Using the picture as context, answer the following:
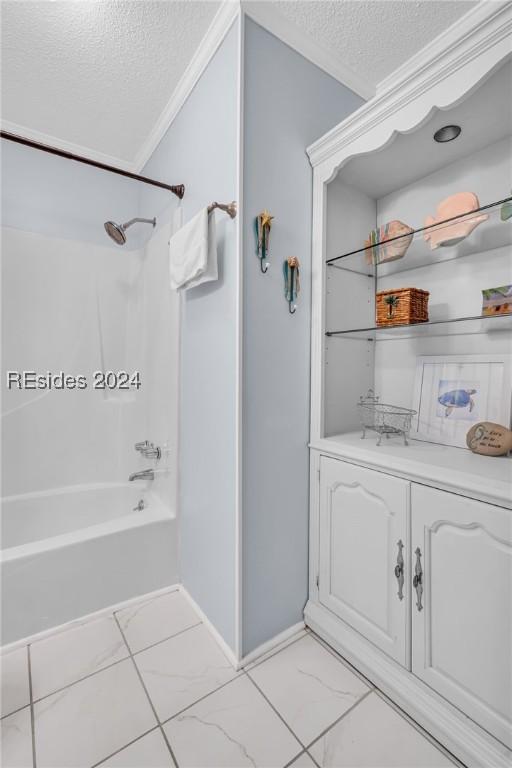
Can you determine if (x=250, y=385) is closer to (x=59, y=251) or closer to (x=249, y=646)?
(x=249, y=646)

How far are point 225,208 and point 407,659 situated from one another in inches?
65.7

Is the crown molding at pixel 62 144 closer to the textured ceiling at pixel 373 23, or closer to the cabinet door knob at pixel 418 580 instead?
the textured ceiling at pixel 373 23

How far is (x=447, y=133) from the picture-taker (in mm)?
1285

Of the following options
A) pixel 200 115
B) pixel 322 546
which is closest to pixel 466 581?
pixel 322 546

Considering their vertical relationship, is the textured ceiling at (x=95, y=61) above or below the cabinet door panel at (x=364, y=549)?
above

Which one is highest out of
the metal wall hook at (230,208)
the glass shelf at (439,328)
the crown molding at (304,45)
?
the crown molding at (304,45)

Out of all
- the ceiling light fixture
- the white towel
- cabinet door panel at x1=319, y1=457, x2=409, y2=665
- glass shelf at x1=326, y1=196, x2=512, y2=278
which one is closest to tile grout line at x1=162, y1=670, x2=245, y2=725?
cabinet door panel at x1=319, y1=457, x2=409, y2=665

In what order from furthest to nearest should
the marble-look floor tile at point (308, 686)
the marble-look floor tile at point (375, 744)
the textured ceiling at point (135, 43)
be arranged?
1. the textured ceiling at point (135, 43)
2. the marble-look floor tile at point (308, 686)
3. the marble-look floor tile at point (375, 744)

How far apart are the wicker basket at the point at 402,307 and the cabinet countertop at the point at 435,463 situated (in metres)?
0.48

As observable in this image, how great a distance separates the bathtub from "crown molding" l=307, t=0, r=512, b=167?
1915 mm

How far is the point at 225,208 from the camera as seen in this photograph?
4.30 ft

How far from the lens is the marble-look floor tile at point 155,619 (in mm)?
1497

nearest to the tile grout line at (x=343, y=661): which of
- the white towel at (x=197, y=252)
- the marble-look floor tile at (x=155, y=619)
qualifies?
the marble-look floor tile at (x=155, y=619)

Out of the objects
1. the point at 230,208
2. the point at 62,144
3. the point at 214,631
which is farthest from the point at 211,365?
the point at 62,144
